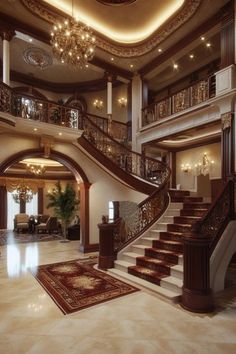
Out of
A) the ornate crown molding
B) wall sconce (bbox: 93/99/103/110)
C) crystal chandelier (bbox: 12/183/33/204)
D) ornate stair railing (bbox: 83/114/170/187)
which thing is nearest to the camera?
the ornate crown molding

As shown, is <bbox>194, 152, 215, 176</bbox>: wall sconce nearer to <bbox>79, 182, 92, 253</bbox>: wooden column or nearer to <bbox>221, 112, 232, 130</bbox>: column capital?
<bbox>221, 112, 232, 130</bbox>: column capital

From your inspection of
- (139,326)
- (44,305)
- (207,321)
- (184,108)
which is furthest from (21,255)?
(184,108)

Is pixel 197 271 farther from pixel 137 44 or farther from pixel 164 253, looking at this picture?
pixel 137 44

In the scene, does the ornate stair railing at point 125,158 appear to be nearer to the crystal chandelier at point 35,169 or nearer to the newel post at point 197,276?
the newel post at point 197,276

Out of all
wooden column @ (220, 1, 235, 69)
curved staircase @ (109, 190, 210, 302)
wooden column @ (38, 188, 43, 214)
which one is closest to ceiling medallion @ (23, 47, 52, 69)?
wooden column @ (220, 1, 235, 69)

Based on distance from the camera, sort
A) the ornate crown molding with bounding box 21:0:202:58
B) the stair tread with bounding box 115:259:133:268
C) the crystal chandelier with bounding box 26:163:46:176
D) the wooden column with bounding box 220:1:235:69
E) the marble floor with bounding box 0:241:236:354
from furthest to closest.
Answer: the crystal chandelier with bounding box 26:163:46:176 → the ornate crown molding with bounding box 21:0:202:58 → the wooden column with bounding box 220:1:235:69 → the stair tread with bounding box 115:259:133:268 → the marble floor with bounding box 0:241:236:354

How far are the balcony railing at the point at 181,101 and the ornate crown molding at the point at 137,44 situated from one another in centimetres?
194

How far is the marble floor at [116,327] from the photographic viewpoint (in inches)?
108

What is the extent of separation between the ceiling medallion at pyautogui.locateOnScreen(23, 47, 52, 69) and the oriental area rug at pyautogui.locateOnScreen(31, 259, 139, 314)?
7.97 m

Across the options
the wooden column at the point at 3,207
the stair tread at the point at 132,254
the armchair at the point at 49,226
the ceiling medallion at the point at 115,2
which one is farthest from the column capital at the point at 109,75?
the wooden column at the point at 3,207

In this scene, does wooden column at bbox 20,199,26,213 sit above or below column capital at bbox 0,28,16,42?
below

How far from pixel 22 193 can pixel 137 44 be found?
11.4 m

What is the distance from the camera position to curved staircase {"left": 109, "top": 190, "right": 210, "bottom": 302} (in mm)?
4441

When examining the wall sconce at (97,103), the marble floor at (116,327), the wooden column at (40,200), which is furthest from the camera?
the wooden column at (40,200)
